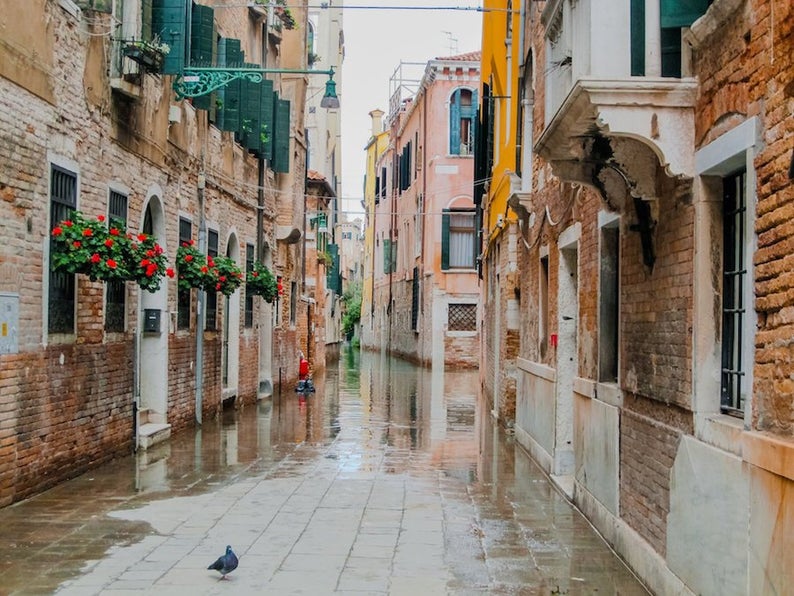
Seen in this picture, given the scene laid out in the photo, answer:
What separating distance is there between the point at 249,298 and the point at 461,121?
18.1 metres

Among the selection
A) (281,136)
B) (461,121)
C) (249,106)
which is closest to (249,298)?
(281,136)

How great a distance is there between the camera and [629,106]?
594 centimetres

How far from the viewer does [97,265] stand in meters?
9.91

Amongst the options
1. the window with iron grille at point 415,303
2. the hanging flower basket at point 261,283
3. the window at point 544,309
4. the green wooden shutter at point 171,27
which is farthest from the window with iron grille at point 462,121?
the green wooden shutter at point 171,27

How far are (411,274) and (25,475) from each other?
3464cm

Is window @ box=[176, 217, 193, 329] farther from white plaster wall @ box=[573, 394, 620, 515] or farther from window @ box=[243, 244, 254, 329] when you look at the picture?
white plaster wall @ box=[573, 394, 620, 515]

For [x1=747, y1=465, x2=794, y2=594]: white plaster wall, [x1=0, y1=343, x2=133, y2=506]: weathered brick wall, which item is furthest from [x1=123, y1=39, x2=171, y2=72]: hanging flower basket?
[x1=747, y1=465, x2=794, y2=594]: white plaster wall

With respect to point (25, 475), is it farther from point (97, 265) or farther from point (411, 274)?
point (411, 274)

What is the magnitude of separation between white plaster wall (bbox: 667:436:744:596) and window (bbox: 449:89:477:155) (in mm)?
31161

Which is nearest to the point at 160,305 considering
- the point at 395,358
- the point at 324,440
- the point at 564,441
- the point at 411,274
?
the point at 324,440

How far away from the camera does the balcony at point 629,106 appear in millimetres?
5941

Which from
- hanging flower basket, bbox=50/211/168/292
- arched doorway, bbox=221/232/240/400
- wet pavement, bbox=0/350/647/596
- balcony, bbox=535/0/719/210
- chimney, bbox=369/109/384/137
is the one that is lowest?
wet pavement, bbox=0/350/647/596

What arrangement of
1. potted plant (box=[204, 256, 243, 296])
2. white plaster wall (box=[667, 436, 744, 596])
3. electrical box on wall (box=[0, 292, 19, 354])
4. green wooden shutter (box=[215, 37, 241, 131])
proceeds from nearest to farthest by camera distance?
white plaster wall (box=[667, 436, 744, 596]), electrical box on wall (box=[0, 292, 19, 354]), potted plant (box=[204, 256, 243, 296]), green wooden shutter (box=[215, 37, 241, 131])

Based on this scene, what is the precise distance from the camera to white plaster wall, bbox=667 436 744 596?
5.04 meters
